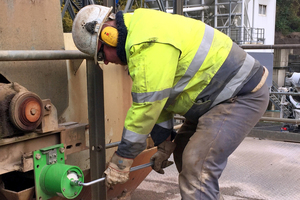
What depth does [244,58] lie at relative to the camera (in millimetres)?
2068

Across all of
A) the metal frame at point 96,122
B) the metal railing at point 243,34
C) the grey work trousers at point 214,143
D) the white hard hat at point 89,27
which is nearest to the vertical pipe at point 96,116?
the metal frame at point 96,122

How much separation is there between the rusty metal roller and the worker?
45 cm

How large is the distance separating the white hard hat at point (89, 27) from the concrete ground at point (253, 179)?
6.07ft

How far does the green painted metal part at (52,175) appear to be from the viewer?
1.74 metres

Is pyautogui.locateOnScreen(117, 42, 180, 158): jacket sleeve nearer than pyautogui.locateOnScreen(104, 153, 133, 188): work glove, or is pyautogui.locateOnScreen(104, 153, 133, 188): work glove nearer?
pyautogui.locateOnScreen(117, 42, 180, 158): jacket sleeve

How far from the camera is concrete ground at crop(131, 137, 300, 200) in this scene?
312 centimetres

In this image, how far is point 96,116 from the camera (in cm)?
215

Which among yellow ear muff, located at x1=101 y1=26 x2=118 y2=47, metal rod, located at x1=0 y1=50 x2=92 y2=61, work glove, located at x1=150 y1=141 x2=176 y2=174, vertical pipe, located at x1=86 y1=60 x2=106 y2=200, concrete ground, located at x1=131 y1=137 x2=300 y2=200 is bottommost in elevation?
concrete ground, located at x1=131 y1=137 x2=300 y2=200

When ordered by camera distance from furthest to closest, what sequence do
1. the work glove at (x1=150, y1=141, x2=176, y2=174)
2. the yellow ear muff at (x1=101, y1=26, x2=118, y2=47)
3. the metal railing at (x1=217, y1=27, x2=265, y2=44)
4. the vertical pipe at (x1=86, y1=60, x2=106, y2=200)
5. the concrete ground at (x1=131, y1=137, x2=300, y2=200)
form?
1. the metal railing at (x1=217, y1=27, x2=265, y2=44)
2. the concrete ground at (x1=131, y1=137, x2=300, y2=200)
3. the work glove at (x1=150, y1=141, x2=176, y2=174)
4. the vertical pipe at (x1=86, y1=60, x2=106, y2=200)
5. the yellow ear muff at (x1=101, y1=26, x2=118, y2=47)

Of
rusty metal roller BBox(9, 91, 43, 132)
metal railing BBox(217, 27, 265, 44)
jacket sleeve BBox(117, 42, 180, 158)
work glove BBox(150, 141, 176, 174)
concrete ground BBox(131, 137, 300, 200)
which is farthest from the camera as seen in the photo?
metal railing BBox(217, 27, 265, 44)

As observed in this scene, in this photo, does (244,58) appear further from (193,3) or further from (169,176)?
(193,3)

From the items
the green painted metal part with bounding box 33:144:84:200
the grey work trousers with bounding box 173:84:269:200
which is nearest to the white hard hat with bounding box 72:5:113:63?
the green painted metal part with bounding box 33:144:84:200

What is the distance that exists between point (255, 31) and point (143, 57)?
28093 millimetres

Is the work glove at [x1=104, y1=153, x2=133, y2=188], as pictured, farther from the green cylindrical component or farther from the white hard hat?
the white hard hat
